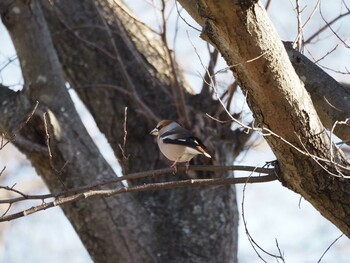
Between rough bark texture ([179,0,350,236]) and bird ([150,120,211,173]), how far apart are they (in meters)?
1.68

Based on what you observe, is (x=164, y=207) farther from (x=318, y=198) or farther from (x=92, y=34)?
(x=318, y=198)

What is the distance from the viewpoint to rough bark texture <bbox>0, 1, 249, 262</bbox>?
17.2 feet

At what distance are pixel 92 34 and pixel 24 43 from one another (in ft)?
3.40

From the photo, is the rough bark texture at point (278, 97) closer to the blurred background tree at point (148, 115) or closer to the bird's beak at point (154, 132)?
the blurred background tree at point (148, 115)

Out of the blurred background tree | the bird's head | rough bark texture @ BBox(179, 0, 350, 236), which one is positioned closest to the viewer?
rough bark texture @ BBox(179, 0, 350, 236)

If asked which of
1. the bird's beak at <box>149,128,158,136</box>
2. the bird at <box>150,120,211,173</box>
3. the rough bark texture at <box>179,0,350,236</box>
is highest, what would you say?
the bird's beak at <box>149,128,158,136</box>

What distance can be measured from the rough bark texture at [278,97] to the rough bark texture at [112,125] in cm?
198

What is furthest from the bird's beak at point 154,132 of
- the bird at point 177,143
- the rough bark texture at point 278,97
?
the rough bark texture at point 278,97

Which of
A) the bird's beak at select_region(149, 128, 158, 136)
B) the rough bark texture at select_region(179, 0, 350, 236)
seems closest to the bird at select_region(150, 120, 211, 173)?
the bird's beak at select_region(149, 128, 158, 136)

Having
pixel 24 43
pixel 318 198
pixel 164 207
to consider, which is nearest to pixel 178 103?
pixel 164 207

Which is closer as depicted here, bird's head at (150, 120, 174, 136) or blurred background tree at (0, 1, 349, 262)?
blurred background tree at (0, 1, 349, 262)

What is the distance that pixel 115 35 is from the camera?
21.8ft

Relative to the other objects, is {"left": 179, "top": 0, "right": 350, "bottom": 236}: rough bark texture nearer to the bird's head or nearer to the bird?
the bird

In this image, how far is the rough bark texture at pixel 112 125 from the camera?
525cm
